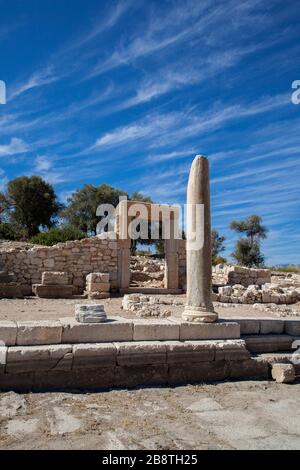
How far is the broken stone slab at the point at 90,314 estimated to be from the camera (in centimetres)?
567

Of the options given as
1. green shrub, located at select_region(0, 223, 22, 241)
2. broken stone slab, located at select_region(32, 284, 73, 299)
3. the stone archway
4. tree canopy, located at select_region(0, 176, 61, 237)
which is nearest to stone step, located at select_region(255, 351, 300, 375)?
broken stone slab, located at select_region(32, 284, 73, 299)

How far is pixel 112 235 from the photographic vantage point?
16203 millimetres

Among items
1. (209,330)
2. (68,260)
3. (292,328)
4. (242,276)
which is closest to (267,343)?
(292,328)

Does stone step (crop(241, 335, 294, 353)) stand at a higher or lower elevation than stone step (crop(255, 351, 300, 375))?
higher

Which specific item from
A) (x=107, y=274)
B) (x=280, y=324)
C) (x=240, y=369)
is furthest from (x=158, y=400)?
(x=107, y=274)

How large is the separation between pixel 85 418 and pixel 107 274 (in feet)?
34.6

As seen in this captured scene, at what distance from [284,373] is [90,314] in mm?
3102

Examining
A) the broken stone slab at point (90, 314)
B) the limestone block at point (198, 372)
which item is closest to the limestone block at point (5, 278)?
the broken stone slab at point (90, 314)

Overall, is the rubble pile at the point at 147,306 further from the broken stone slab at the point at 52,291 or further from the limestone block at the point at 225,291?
the broken stone slab at the point at 52,291

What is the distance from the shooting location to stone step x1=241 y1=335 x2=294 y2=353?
6.44m

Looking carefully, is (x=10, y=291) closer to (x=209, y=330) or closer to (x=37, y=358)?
(x=37, y=358)

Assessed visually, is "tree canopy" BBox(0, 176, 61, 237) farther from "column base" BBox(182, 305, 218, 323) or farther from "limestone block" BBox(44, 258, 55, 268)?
"column base" BBox(182, 305, 218, 323)

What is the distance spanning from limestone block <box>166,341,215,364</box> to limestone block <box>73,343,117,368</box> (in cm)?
88
